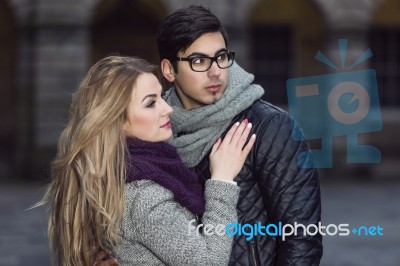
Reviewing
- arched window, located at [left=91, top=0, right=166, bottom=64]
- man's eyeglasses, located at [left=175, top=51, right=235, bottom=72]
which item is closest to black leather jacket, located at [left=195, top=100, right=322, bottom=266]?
man's eyeglasses, located at [left=175, top=51, right=235, bottom=72]

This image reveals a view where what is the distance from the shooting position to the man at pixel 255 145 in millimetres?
2611

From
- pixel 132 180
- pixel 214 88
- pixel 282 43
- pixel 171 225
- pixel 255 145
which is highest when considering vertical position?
pixel 282 43

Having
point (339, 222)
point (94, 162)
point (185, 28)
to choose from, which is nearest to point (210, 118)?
point (185, 28)

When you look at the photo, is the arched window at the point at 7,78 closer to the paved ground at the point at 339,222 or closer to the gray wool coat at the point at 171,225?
the paved ground at the point at 339,222

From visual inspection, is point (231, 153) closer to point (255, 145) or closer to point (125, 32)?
point (255, 145)

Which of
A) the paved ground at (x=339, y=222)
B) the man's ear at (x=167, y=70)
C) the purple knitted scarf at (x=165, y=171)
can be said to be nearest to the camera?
the purple knitted scarf at (x=165, y=171)

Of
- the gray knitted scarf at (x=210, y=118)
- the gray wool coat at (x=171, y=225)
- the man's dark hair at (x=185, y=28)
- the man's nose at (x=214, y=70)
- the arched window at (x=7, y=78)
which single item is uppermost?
the arched window at (x=7, y=78)

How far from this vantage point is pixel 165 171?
2.62 m

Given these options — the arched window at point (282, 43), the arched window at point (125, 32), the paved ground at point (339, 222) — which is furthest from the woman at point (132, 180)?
the arched window at point (125, 32)

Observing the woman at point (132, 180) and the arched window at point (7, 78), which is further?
the arched window at point (7, 78)

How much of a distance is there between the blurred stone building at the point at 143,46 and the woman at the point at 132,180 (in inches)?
432

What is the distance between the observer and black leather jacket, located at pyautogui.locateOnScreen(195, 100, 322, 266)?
260cm

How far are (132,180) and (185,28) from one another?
0.58 m

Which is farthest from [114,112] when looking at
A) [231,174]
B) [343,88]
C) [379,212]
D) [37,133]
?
[37,133]
